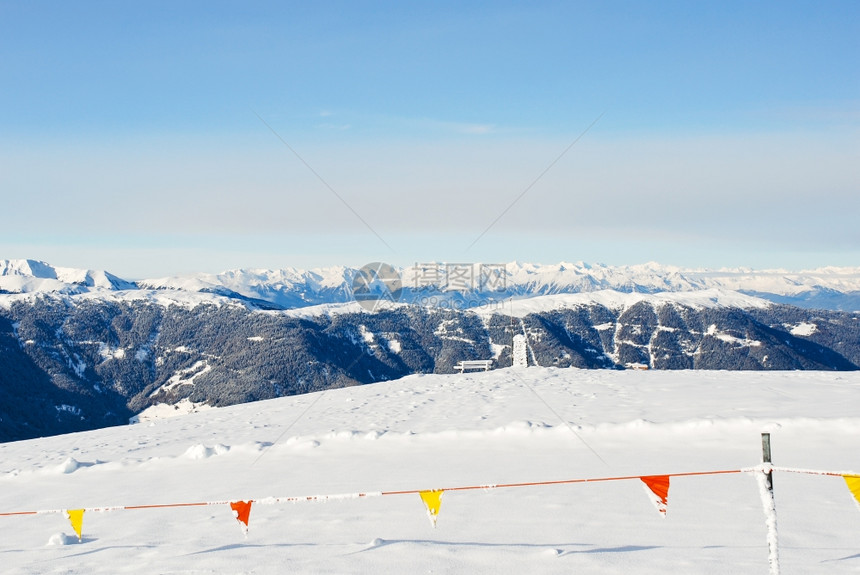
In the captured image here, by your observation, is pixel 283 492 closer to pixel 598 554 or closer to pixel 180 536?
pixel 180 536

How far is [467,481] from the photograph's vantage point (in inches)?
628

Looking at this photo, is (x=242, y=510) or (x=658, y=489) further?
(x=242, y=510)

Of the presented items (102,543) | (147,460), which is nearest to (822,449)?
(102,543)

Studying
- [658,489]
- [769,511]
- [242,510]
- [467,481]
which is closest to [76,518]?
[242,510]

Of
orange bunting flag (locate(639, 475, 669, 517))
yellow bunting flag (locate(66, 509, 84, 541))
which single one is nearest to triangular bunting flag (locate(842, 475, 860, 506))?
orange bunting flag (locate(639, 475, 669, 517))

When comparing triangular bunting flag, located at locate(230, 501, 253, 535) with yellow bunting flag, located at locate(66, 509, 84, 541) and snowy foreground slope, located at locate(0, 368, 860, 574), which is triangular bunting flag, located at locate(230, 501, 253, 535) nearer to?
snowy foreground slope, located at locate(0, 368, 860, 574)

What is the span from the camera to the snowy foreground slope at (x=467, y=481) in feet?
31.9

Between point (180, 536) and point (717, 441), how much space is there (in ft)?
56.2

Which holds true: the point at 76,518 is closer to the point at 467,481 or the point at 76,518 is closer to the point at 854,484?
the point at 467,481

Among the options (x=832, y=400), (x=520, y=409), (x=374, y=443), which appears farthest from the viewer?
(x=520, y=409)

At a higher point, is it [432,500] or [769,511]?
[769,511]

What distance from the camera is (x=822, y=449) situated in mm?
18609

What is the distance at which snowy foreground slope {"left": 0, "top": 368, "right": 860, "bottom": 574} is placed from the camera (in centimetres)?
973

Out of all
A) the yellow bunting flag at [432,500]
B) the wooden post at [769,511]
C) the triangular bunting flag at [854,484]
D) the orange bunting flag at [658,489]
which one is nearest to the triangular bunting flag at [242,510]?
the yellow bunting flag at [432,500]
